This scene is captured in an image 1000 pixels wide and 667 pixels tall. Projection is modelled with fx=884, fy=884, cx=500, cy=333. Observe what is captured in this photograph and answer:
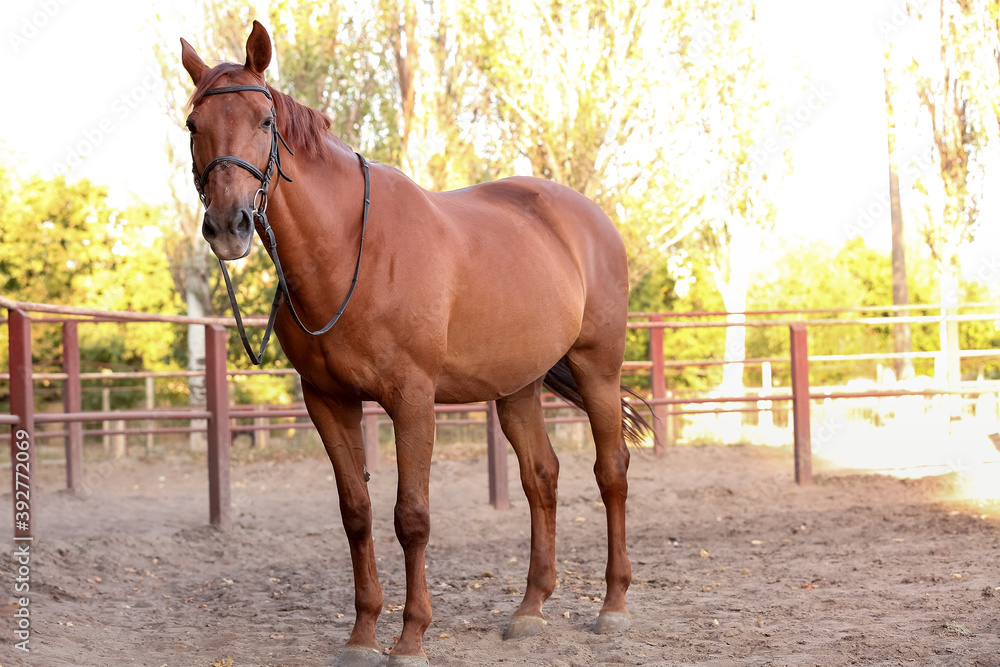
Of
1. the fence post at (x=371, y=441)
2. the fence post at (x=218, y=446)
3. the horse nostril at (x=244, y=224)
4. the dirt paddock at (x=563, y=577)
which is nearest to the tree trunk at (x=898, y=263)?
the dirt paddock at (x=563, y=577)

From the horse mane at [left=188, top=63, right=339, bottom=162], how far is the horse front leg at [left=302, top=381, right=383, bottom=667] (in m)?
0.73

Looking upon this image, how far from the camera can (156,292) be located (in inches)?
678

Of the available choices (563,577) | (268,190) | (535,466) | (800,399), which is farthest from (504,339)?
(800,399)

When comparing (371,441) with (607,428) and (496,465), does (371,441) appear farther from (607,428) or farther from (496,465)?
(607,428)

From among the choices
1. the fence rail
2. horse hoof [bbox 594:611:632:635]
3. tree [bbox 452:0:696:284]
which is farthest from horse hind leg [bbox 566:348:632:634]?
tree [bbox 452:0:696:284]

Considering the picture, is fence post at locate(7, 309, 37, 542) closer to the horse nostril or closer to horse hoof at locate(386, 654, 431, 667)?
horse hoof at locate(386, 654, 431, 667)

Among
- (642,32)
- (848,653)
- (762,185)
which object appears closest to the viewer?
(848,653)

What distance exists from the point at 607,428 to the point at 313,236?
1474 millimetres

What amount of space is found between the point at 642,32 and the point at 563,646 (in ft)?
26.2

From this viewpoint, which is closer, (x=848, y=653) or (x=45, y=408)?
(x=848, y=653)

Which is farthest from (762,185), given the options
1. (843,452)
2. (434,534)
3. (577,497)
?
(434,534)

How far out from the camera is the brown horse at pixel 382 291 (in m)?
2.27

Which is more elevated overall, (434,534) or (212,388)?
(212,388)

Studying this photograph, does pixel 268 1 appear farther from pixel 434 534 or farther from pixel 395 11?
pixel 434 534
